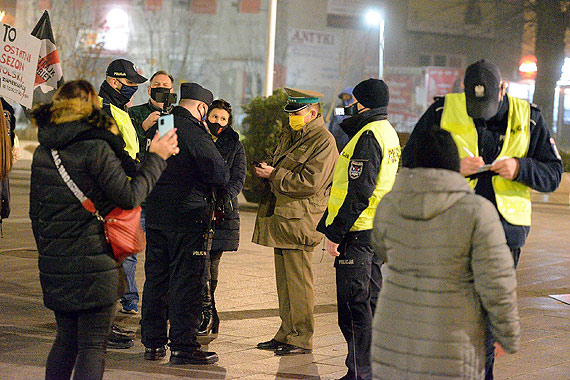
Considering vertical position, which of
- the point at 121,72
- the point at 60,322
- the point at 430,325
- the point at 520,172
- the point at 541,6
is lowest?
the point at 60,322

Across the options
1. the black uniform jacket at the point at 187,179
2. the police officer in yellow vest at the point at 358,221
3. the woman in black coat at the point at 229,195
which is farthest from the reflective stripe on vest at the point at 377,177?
the woman in black coat at the point at 229,195

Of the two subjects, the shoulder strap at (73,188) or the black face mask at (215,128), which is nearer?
the shoulder strap at (73,188)

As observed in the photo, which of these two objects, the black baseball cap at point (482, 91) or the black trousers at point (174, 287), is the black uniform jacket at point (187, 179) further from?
the black baseball cap at point (482, 91)

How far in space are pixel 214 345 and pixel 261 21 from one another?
3982cm

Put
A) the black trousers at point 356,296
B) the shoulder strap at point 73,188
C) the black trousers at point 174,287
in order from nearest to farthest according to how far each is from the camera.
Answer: the shoulder strap at point 73,188
the black trousers at point 356,296
the black trousers at point 174,287

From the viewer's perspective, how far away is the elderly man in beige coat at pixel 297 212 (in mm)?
7203

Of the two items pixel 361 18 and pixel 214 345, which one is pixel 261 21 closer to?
pixel 361 18

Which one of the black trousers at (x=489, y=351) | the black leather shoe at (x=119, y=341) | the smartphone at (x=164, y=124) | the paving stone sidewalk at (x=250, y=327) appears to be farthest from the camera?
the black leather shoe at (x=119, y=341)

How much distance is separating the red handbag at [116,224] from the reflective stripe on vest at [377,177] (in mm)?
1657

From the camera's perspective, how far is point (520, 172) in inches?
185

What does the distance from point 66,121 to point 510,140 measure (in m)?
2.40

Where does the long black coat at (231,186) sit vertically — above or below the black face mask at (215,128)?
below

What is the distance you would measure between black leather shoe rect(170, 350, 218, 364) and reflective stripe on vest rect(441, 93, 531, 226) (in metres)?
2.76

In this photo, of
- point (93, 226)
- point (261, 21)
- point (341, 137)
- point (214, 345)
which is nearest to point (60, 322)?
point (93, 226)
